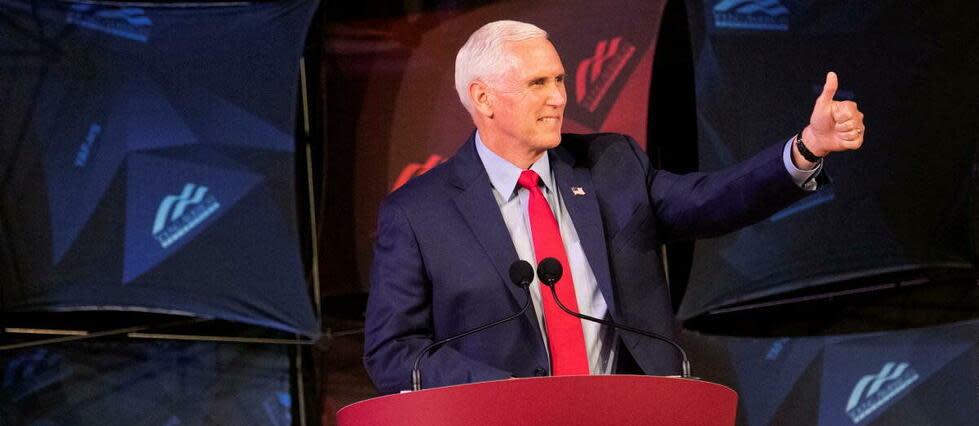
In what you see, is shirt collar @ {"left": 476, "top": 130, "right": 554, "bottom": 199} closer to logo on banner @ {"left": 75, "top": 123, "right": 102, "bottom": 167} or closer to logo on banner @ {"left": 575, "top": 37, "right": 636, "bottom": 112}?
logo on banner @ {"left": 575, "top": 37, "right": 636, "bottom": 112}

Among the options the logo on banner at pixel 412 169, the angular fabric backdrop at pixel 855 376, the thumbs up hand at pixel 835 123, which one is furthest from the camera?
the logo on banner at pixel 412 169

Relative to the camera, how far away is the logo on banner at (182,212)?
494 cm

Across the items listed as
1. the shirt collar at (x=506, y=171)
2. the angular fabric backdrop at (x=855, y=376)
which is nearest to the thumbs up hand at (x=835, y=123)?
the shirt collar at (x=506, y=171)

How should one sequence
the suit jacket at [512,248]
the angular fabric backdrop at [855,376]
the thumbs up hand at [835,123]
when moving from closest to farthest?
the thumbs up hand at [835,123] < the suit jacket at [512,248] < the angular fabric backdrop at [855,376]

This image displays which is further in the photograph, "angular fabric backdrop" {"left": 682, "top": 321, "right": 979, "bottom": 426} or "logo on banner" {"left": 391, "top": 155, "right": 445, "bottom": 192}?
"logo on banner" {"left": 391, "top": 155, "right": 445, "bottom": 192}

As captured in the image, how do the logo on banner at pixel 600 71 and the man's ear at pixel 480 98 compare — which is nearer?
the man's ear at pixel 480 98

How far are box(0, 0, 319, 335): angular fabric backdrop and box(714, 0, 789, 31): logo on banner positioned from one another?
1761 millimetres

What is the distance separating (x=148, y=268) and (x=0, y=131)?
31.7 inches

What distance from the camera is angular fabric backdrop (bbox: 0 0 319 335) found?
4.84 m

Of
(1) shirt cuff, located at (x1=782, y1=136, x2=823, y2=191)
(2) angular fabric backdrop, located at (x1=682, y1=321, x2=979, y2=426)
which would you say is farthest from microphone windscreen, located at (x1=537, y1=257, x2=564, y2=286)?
(2) angular fabric backdrop, located at (x1=682, y1=321, x2=979, y2=426)

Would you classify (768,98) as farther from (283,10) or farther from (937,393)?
(283,10)

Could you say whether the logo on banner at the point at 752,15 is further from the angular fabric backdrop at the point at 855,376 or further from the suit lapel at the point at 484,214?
the suit lapel at the point at 484,214

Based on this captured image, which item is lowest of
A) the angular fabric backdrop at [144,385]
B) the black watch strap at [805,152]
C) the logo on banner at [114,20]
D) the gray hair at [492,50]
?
the angular fabric backdrop at [144,385]

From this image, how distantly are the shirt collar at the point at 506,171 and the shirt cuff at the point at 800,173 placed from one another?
0.58 meters
